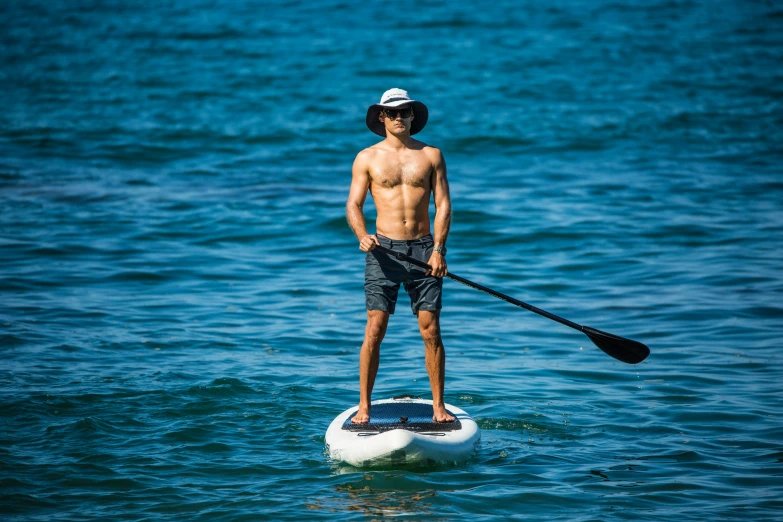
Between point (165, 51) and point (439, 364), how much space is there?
2478cm

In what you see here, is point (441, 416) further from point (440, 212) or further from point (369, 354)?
point (440, 212)

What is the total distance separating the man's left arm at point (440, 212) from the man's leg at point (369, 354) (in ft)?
1.92

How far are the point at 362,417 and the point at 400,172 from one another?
197cm

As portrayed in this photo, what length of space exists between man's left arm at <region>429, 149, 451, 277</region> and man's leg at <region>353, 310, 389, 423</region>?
0.58 metres

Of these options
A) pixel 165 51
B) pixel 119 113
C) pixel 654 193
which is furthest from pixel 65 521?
pixel 165 51

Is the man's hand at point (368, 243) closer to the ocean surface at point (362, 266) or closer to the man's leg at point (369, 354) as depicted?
the man's leg at point (369, 354)

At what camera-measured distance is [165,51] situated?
30.3 meters

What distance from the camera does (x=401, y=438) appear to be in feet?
23.6

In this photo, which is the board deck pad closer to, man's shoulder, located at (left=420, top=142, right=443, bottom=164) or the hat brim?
man's shoulder, located at (left=420, top=142, right=443, bottom=164)

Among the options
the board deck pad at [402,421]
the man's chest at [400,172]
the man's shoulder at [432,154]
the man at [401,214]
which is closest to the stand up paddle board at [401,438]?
the board deck pad at [402,421]

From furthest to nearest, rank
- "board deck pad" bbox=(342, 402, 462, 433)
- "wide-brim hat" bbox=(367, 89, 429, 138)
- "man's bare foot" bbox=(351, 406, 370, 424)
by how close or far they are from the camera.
Result: "man's bare foot" bbox=(351, 406, 370, 424) < "board deck pad" bbox=(342, 402, 462, 433) < "wide-brim hat" bbox=(367, 89, 429, 138)

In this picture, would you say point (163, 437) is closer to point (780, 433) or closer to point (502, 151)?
point (780, 433)

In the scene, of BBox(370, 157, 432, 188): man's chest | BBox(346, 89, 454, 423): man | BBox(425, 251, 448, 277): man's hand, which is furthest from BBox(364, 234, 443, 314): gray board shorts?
BBox(370, 157, 432, 188): man's chest

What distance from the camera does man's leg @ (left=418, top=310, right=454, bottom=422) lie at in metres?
7.65
